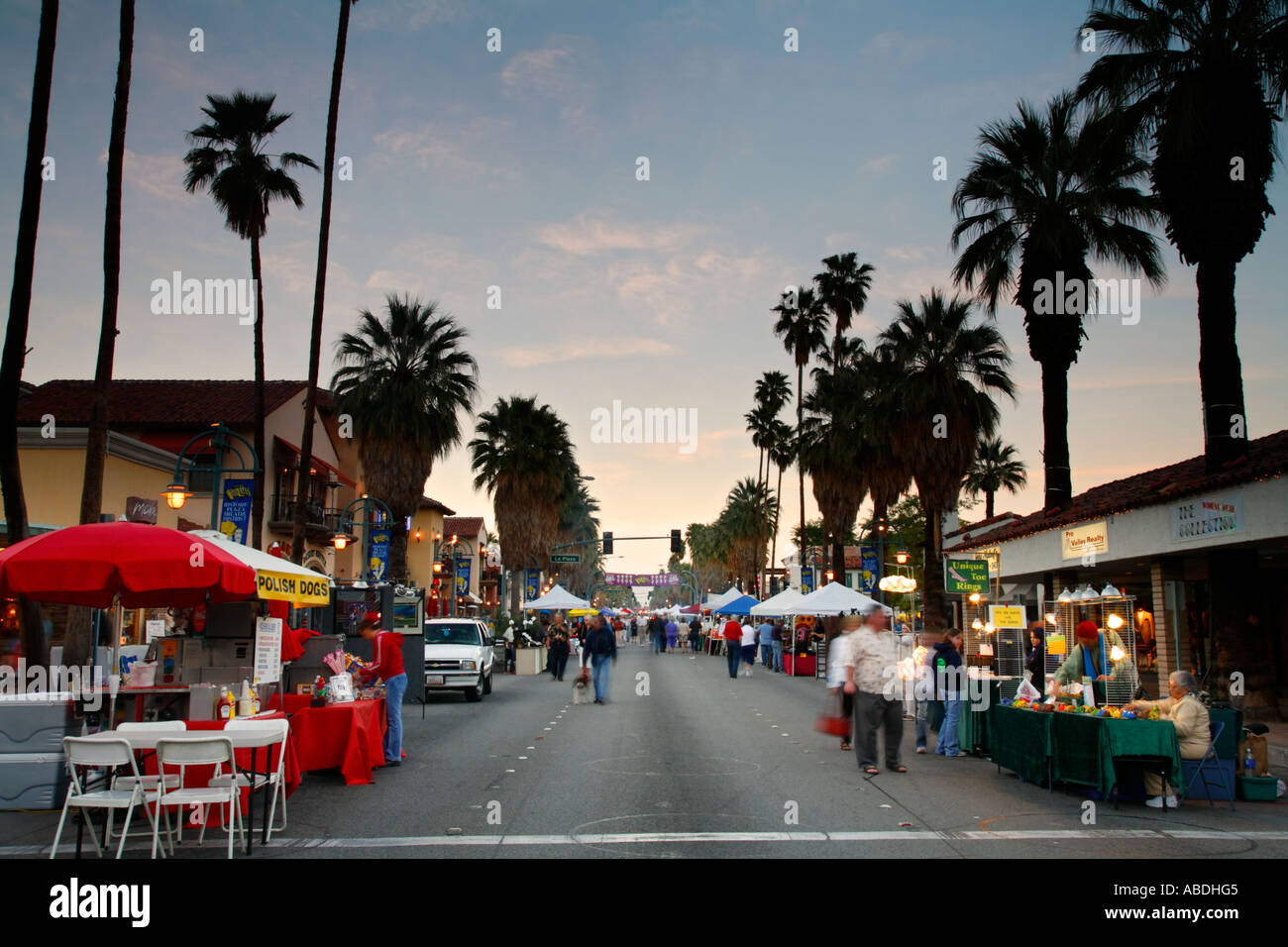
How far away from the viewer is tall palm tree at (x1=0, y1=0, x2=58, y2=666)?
12.6 meters

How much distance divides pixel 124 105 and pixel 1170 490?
18.5 meters

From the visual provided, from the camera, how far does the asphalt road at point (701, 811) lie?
8.02 m

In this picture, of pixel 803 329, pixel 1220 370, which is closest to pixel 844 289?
pixel 803 329

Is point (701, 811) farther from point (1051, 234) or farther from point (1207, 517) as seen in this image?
point (1051, 234)

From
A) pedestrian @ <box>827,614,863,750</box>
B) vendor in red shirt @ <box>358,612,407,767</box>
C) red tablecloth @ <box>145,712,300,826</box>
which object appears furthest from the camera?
vendor in red shirt @ <box>358,612,407,767</box>

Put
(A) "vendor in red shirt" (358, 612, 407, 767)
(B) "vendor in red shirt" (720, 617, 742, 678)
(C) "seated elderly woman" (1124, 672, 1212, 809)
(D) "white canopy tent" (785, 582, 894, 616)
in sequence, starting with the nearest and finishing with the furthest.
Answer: (C) "seated elderly woman" (1124, 672, 1212, 809)
(A) "vendor in red shirt" (358, 612, 407, 767)
(D) "white canopy tent" (785, 582, 894, 616)
(B) "vendor in red shirt" (720, 617, 742, 678)

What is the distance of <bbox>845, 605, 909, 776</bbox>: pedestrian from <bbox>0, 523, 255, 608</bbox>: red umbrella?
7215 millimetres

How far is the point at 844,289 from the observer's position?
4875cm

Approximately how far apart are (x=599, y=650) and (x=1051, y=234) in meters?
15.3

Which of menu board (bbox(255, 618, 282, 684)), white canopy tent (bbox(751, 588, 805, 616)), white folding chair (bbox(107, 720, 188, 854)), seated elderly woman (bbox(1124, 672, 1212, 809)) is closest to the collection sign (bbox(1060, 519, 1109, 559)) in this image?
white canopy tent (bbox(751, 588, 805, 616))

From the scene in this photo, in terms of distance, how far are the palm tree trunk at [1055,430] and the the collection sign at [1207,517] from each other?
8.37 metres

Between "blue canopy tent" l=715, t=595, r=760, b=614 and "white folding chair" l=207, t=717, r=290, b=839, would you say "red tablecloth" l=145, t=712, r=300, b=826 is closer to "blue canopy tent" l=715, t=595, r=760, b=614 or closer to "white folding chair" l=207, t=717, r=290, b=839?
"white folding chair" l=207, t=717, r=290, b=839
